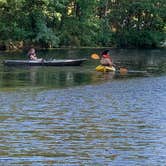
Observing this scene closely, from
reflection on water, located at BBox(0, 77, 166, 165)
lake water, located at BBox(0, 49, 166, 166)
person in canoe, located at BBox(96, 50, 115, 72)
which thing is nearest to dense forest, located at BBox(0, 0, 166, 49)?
person in canoe, located at BBox(96, 50, 115, 72)

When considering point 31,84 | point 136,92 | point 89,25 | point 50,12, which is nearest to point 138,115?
point 136,92

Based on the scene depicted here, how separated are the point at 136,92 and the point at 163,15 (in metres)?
49.7

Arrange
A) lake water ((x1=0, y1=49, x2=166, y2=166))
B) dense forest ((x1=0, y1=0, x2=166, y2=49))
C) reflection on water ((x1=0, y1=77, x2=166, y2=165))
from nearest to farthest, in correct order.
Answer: reflection on water ((x1=0, y1=77, x2=166, y2=165)) < lake water ((x1=0, y1=49, x2=166, y2=166)) < dense forest ((x1=0, y1=0, x2=166, y2=49))

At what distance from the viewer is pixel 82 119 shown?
21.6 m

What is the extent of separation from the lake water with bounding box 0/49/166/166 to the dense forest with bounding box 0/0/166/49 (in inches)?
1118

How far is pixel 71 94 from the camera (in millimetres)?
28141

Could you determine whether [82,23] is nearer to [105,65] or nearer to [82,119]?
[105,65]

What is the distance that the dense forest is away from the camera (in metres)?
64.9

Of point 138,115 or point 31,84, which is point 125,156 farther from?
point 31,84

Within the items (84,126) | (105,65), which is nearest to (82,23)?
(105,65)

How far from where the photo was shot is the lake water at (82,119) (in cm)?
1595

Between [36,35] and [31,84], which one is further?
[36,35]

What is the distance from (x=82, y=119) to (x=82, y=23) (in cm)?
5004

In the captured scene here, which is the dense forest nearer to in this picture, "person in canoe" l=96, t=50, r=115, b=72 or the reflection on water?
"person in canoe" l=96, t=50, r=115, b=72
